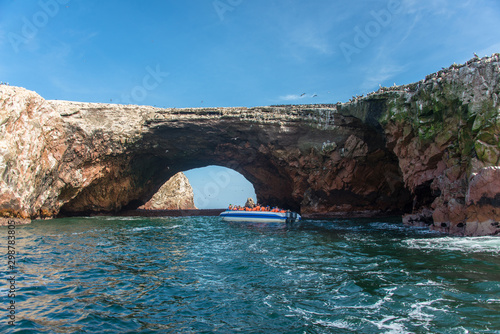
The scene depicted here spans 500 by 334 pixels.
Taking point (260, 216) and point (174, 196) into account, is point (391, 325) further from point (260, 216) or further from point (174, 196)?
point (174, 196)

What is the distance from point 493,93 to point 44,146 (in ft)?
99.6

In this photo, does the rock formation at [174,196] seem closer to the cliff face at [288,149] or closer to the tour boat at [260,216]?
the cliff face at [288,149]

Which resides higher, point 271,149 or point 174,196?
point 271,149

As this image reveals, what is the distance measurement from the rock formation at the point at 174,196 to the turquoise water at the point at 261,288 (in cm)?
3420

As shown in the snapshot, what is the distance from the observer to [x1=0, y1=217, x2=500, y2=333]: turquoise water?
20.4 ft

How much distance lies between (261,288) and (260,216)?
1994cm

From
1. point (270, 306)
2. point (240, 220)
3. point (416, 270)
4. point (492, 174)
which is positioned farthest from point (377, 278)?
point (240, 220)

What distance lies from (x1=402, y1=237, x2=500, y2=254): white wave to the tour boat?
13374 mm

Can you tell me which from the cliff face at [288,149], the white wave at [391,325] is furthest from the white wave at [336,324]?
the cliff face at [288,149]

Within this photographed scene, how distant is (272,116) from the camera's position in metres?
29.2

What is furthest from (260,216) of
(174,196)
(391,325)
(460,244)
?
(174,196)

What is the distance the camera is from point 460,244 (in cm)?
1315

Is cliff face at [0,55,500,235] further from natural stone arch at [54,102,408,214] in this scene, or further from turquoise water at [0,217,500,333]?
turquoise water at [0,217,500,333]

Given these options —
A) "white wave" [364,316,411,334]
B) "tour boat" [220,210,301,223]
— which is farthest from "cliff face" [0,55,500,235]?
"white wave" [364,316,411,334]
